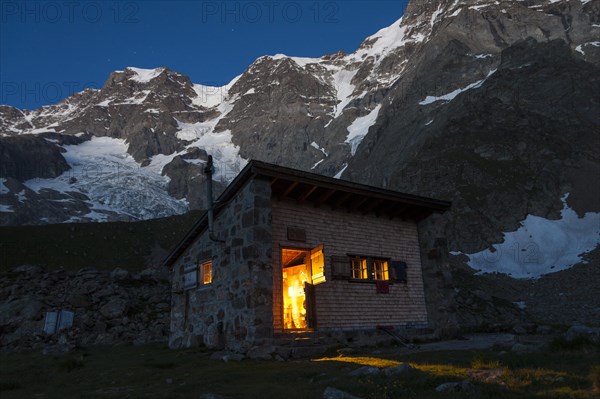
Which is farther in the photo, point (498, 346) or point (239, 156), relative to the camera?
point (239, 156)

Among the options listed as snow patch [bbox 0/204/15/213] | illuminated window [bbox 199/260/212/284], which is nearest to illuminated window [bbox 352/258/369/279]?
illuminated window [bbox 199/260/212/284]

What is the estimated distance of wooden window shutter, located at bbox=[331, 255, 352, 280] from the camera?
1697 centimetres

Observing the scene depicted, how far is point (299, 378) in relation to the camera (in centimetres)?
962

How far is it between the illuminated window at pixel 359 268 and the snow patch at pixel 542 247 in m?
36.5

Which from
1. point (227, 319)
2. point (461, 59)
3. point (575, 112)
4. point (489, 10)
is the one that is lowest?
point (227, 319)

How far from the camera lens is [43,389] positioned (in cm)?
1017

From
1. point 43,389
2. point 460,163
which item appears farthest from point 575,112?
point 43,389

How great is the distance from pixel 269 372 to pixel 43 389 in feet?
17.0

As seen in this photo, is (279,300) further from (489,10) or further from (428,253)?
(489,10)

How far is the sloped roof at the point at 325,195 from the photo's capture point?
51.1 feet

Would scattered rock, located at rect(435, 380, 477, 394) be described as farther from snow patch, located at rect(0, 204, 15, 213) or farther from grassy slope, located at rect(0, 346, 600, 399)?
snow patch, located at rect(0, 204, 15, 213)

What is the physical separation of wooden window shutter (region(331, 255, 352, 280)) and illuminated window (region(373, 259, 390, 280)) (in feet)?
5.69

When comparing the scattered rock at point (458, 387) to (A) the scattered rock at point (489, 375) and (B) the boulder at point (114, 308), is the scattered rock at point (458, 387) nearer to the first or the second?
(A) the scattered rock at point (489, 375)

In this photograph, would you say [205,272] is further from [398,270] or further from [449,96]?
[449,96]
